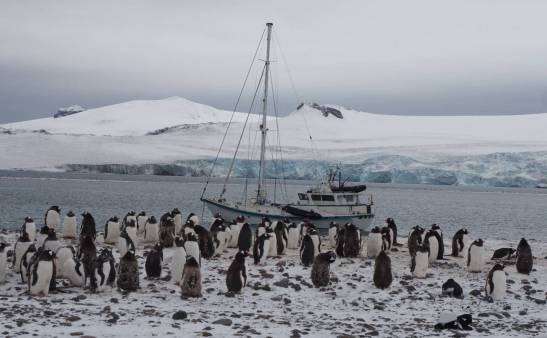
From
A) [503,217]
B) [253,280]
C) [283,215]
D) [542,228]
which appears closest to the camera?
[253,280]

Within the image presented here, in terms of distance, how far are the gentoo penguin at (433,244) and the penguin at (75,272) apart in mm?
8838

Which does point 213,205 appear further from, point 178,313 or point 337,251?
point 178,313

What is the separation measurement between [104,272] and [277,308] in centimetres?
300

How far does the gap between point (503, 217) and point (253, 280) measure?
127 ft

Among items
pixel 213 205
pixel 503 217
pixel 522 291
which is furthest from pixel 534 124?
pixel 522 291

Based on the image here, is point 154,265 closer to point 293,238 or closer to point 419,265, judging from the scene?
point 419,265

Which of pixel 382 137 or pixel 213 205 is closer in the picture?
pixel 213 205

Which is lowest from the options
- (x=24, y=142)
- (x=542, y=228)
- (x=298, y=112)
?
(x=542, y=228)

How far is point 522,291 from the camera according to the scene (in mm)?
13188

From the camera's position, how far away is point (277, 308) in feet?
35.4

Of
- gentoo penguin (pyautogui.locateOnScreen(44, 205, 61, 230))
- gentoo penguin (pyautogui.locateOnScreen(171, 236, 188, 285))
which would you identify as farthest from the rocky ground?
gentoo penguin (pyautogui.locateOnScreen(44, 205, 61, 230))

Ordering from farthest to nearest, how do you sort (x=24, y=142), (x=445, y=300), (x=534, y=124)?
(x=534, y=124) → (x=24, y=142) → (x=445, y=300)

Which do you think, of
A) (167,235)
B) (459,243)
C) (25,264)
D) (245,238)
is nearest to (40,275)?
(25,264)

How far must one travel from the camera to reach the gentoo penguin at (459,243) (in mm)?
17812
